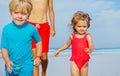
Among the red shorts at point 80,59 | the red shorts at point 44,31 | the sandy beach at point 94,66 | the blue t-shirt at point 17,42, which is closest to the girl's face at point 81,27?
the red shorts at point 80,59

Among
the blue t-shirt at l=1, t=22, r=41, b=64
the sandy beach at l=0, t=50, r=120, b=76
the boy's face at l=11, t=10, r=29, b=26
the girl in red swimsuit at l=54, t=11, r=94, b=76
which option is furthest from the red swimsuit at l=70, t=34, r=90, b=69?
the sandy beach at l=0, t=50, r=120, b=76

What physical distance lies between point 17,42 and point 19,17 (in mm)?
282

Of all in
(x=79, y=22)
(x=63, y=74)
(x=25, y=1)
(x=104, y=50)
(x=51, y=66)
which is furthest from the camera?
(x=104, y=50)

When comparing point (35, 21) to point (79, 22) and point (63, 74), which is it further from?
point (63, 74)

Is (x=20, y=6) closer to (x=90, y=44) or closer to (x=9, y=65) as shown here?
(x=9, y=65)

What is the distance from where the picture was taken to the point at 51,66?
11.4 m

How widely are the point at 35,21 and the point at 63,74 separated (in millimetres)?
2832

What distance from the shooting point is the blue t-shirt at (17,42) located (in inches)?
219

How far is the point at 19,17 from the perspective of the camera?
5547 millimetres

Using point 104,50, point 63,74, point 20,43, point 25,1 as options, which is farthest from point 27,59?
point 104,50

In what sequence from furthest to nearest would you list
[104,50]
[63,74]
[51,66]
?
[104,50] → [51,66] → [63,74]

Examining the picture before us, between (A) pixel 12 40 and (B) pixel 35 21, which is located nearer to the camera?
(A) pixel 12 40

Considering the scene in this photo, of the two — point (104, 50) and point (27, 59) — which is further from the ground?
point (27, 59)

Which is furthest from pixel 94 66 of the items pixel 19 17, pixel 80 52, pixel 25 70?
pixel 19 17
